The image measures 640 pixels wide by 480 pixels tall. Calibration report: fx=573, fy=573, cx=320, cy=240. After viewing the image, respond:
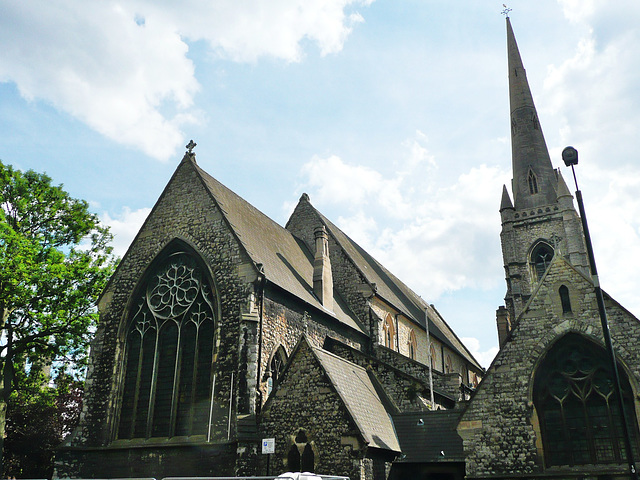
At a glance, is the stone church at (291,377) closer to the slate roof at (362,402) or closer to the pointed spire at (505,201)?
the slate roof at (362,402)

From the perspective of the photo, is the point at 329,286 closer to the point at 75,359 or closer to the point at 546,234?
the point at 75,359

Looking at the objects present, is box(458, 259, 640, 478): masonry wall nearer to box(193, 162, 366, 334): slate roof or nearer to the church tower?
box(193, 162, 366, 334): slate roof

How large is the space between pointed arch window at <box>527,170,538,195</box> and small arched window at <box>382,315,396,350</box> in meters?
23.5

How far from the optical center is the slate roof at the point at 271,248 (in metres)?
21.7

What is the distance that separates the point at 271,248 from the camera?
2444 centimetres

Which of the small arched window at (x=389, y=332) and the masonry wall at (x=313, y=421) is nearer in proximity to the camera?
the masonry wall at (x=313, y=421)

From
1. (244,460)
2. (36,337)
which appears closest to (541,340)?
(244,460)

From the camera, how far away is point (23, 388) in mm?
25656

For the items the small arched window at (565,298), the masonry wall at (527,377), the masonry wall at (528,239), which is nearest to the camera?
the masonry wall at (527,377)

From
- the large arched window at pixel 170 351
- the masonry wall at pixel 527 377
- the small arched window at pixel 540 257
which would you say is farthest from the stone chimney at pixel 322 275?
the small arched window at pixel 540 257

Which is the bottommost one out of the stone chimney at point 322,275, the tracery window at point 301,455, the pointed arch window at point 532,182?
the tracery window at point 301,455

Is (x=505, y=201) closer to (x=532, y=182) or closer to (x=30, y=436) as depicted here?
(x=532, y=182)

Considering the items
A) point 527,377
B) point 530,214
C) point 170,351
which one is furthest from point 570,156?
point 530,214

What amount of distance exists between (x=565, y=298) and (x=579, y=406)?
2.79 metres
